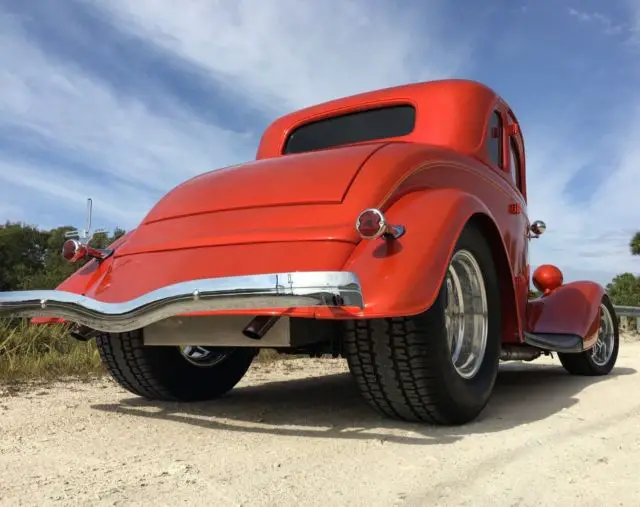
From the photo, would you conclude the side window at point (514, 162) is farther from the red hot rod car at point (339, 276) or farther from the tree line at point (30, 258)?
the tree line at point (30, 258)

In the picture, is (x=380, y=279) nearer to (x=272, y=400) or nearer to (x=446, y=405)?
(x=446, y=405)

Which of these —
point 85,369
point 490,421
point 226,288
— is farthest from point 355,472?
point 85,369

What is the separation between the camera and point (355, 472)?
1934mm

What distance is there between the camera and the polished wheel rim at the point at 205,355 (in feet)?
12.0

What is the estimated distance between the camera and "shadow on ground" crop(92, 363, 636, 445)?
2518 millimetres

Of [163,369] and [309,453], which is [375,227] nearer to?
[309,453]

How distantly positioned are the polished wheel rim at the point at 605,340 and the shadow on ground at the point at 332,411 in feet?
1.76

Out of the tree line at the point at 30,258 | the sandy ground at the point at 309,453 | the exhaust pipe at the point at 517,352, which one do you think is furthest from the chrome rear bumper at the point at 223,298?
the tree line at the point at 30,258

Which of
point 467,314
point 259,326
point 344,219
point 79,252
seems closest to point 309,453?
point 259,326

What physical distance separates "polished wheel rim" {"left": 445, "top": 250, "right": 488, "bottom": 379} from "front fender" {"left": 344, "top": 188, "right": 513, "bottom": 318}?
0.37m

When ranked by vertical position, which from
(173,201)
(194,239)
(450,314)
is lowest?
(450,314)

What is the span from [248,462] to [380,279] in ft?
2.64

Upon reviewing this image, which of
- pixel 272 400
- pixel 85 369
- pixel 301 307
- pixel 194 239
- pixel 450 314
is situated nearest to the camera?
pixel 301 307

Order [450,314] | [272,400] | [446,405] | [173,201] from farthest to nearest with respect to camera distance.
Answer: [272,400] → [173,201] → [450,314] → [446,405]
